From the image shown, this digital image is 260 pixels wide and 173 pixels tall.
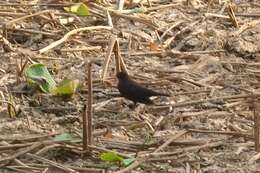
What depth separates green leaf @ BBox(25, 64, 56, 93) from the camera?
14.2 feet

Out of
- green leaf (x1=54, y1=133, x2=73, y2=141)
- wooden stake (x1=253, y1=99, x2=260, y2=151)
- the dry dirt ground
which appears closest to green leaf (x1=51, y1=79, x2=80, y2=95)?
the dry dirt ground

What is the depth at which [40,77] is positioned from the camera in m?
4.34

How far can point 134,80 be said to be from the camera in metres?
4.57

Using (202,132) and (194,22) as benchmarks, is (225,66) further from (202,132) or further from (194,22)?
(202,132)

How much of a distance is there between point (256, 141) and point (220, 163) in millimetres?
204

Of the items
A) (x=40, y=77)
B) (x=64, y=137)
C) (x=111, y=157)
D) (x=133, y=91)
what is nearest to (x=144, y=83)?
(x=133, y=91)

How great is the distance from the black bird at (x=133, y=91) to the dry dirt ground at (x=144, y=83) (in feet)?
0.23

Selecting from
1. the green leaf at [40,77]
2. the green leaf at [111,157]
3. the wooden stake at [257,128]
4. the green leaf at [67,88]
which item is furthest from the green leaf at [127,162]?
the green leaf at [40,77]

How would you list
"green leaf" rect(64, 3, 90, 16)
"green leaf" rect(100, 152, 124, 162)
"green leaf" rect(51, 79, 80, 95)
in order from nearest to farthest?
"green leaf" rect(100, 152, 124, 162) < "green leaf" rect(51, 79, 80, 95) < "green leaf" rect(64, 3, 90, 16)

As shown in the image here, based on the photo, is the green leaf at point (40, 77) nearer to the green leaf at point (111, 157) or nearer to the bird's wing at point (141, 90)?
the bird's wing at point (141, 90)

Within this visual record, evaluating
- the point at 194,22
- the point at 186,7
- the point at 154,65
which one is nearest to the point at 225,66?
the point at 154,65

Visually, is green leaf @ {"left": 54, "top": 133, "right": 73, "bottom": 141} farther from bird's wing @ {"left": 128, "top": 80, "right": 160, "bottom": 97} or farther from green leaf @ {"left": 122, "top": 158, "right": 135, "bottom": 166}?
bird's wing @ {"left": 128, "top": 80, "right": 160, "bottom": 97}

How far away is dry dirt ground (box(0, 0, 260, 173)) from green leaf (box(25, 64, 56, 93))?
6 centimetres

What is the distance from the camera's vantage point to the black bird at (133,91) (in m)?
4.05
